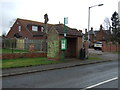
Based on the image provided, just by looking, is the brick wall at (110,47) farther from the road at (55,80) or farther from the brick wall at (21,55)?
the road at (55,80)

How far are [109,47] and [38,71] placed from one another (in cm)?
2940

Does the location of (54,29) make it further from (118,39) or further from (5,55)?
(118,39)

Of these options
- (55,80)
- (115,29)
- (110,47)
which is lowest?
(55,80)

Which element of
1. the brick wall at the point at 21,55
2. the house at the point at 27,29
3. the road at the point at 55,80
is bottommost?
the road at the point at 55,80

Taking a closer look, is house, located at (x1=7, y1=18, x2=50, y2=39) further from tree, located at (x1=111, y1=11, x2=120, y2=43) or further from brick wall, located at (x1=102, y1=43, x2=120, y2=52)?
tree, located at (x1=111, y1=11, x2=120, y2=43)

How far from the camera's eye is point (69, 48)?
23.8 meters

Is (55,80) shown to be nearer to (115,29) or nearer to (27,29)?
(27,29)

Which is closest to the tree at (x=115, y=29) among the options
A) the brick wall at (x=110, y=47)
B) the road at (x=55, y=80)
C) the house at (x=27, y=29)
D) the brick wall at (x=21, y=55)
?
the brick wall at (x=110, y=47)

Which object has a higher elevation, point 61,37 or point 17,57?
point 61,37

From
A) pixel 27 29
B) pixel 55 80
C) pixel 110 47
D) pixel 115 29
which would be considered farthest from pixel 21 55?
pixel 115 29

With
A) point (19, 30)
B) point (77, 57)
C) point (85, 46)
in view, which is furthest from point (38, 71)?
point (19, 30)

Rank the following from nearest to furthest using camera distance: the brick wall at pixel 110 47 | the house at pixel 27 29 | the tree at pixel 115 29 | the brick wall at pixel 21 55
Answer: the brick wall at pixel 21 55 → the brick wall at pixel 110 47 → the house at pixel 27 29 → the tree at pixel 115 29

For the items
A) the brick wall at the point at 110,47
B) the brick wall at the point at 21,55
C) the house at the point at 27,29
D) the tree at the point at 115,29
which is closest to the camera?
the brick wall at the point at 21,55

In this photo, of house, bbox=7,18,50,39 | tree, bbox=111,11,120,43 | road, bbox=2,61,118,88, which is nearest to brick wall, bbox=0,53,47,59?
road, bbox=2,61,118,88
